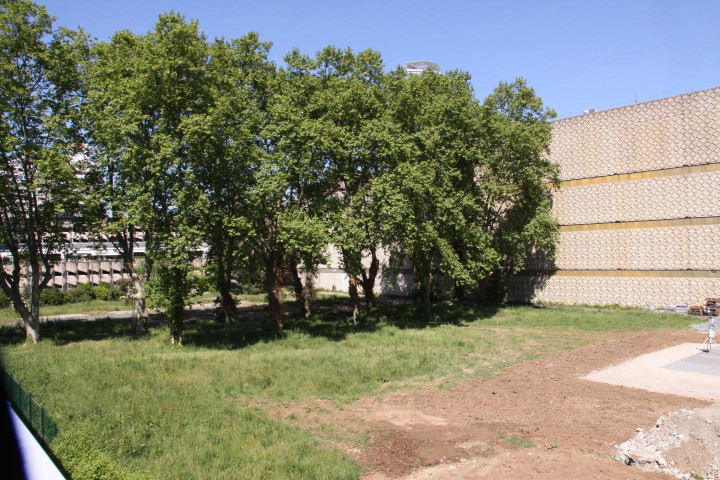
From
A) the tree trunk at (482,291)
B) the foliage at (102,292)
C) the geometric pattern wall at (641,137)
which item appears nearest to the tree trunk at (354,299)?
the tree trunk at (482,291)

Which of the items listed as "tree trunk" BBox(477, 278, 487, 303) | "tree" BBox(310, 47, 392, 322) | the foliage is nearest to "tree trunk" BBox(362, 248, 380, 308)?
"tree" BBox(310, 47, 392, 322)

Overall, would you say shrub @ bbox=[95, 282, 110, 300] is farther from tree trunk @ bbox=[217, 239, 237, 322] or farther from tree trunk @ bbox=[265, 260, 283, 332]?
tree trunk @ bbox=[265, 260, 283, 332]

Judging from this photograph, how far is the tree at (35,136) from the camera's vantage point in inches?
866

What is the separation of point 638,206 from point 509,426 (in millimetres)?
25586

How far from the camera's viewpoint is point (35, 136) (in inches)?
926

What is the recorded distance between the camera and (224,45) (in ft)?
83.6

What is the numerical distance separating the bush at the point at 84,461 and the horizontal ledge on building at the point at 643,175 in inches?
1293

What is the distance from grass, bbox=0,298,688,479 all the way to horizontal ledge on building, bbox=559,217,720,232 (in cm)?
586

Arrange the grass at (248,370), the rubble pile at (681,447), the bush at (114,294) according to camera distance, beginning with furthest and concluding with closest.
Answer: the bush at (114,294) < the grass at (248,370) < the rubble pile at (681,447)

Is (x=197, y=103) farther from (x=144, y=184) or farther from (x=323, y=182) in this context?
(x=323, y=182)

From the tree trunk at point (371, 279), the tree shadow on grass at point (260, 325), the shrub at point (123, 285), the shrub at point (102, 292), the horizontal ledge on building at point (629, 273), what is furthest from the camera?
the shrub at point (102, 292)

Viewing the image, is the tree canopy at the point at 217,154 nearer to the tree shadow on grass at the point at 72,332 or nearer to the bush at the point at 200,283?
the bush at the point at 200,283

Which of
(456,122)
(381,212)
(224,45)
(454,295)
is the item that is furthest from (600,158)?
(224,45)

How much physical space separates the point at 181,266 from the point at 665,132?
29550mm
